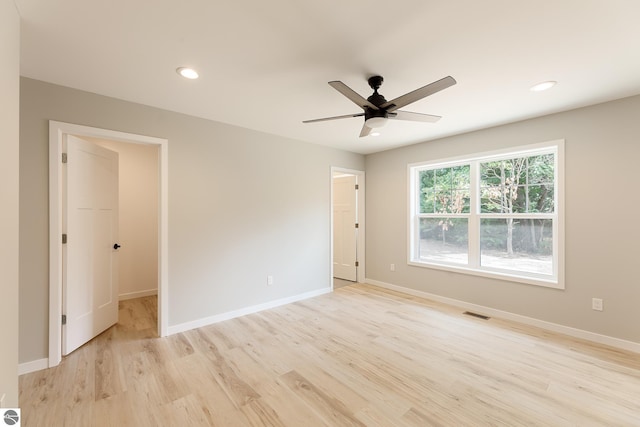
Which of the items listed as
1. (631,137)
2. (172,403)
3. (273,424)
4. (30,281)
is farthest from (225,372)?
(631,137)

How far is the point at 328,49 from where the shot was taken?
6.04 ft

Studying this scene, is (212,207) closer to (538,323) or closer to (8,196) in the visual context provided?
(8,196)

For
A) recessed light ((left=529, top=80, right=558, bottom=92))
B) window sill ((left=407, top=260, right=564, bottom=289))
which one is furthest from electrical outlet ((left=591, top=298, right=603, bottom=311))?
recessed light ((left=529, top=80, right=558, bottom=92))

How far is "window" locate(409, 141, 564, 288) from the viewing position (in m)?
3.16

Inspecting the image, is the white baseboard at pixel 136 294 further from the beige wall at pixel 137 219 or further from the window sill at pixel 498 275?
the window sill at pixel 498 275

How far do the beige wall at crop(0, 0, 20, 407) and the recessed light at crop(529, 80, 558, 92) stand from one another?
12.0 ft

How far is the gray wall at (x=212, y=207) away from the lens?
222 cm

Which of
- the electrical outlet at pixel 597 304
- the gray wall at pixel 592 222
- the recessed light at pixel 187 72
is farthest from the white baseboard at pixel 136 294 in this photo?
the electrical outlet at pixel 597 304

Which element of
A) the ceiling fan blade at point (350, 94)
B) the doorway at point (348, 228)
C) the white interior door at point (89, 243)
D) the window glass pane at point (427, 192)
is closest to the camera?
the ceiling fan blade at point (350, 94)

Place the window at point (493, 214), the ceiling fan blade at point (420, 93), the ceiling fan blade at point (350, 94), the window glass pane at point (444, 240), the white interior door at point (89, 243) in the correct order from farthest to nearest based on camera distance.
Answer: the window glass pane at point (444, 240) < the window at point (493, 214) < the white interior door at point (89, 243) < the ceiling fan blade at point (350, 94) < the ceiling fan blade at point (420, 93)

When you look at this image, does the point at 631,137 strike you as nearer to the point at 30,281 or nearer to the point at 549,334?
the point at 549,334

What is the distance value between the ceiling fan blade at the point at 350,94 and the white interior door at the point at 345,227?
10.4ft
